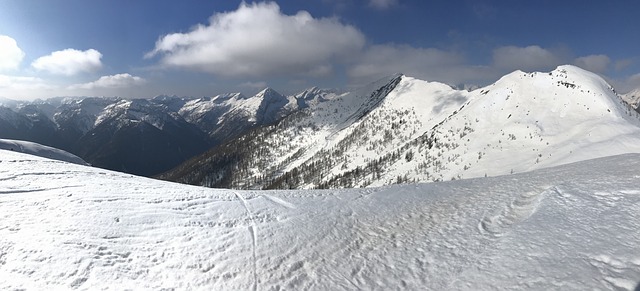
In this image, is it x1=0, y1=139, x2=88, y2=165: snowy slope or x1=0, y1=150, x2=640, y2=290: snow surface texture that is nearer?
x1=0, y1=150, x2=640, y2=290: snow surface texture

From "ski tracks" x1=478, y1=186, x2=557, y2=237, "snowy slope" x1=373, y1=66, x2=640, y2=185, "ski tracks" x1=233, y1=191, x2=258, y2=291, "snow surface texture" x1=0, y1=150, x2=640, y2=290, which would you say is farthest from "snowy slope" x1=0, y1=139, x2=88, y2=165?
"ski tracks" x1=478, y1=186, x2=557, y2=237

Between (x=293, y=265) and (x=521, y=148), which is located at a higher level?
(x=521, y=148)

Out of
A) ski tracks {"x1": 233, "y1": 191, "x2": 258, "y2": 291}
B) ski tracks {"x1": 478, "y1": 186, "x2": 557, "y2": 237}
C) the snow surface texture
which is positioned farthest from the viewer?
ski tracks {"x1": 478, "y1": 186, "x2": 557, "y2": 237}

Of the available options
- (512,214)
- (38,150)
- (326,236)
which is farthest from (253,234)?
(38,150)

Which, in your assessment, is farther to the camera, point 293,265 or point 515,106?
point 515,106

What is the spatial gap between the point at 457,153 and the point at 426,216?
74.3 metres

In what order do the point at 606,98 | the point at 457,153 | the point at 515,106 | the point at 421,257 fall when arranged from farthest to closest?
the point at 515,106, the point at 457,153, the point at 606,98, the point at 421,257

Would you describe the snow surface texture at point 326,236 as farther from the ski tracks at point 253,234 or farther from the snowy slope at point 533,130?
the snowy slope at point 533,130

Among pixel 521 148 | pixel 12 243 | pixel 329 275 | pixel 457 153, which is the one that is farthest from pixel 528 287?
pixel 457 153

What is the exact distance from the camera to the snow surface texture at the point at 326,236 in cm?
883

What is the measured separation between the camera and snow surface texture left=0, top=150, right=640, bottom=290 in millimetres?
8828

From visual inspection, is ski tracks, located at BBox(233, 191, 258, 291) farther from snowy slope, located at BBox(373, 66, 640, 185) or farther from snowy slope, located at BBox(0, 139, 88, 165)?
snowy slope, located at BBox(0, 139, 88, 165)

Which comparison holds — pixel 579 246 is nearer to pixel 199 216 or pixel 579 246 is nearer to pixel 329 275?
pixel 329 275

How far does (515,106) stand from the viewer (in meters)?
93.8
